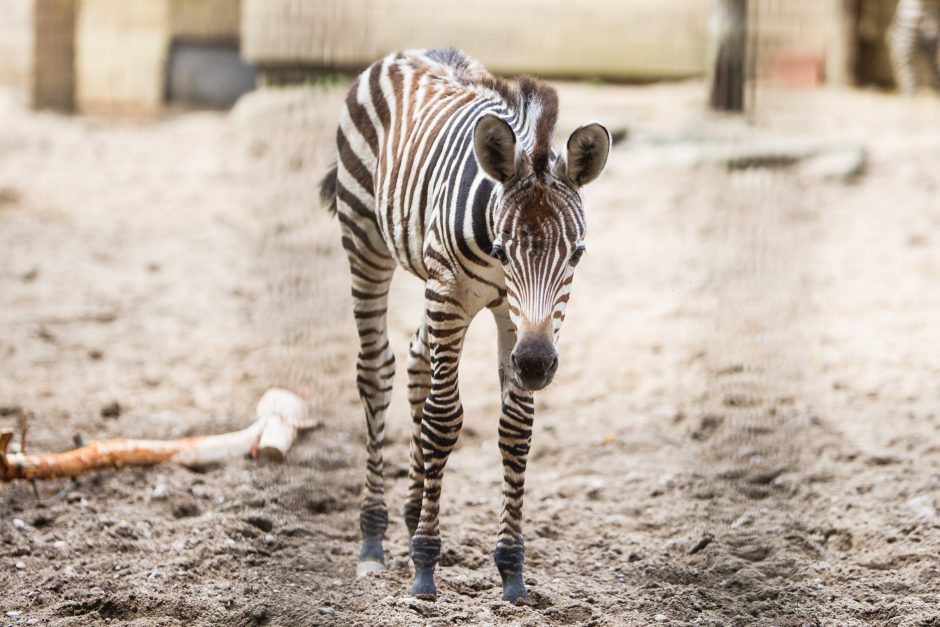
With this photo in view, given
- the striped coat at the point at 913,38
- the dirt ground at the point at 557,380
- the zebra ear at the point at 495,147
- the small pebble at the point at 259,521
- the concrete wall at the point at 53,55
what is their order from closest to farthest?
the zebra ear at the point at 495,147 < the dirt ground at the point at 557,380 < the small pebble at the point at 259,521 < the striped coat at the point at 913,38 < the concrete wall at the point at 53,55

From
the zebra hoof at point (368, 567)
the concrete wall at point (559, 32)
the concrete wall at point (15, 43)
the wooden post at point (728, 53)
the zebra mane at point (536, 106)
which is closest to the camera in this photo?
the zebra mane at point (536, 106)

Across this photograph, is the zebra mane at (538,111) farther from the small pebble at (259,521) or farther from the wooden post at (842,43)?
the wooden post at (842,43)

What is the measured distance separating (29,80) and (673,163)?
777 cm

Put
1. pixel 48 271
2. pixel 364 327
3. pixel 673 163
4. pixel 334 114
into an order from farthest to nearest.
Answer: pixel 334 114 < pixel 673 163 < pixel 48 271 < pixel 364 327

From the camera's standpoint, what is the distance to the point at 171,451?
581cm

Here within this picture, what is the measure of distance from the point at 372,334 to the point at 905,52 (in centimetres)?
1010

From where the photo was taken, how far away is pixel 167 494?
17.9 feet

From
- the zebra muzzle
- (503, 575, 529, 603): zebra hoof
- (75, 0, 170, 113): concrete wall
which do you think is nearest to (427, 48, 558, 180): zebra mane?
the zebra muzzle

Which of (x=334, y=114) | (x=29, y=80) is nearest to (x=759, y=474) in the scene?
(x=334, y=114)

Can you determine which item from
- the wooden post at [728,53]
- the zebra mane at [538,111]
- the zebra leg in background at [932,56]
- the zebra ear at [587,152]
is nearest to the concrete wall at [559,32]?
the wooden post at [728,53]

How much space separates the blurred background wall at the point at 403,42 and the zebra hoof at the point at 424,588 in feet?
28.1

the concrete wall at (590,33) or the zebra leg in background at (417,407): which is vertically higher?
the concrete wall at (590,33)

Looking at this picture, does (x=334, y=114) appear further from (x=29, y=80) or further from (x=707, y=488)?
(x=707, y=488)

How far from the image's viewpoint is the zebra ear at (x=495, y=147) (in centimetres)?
379
